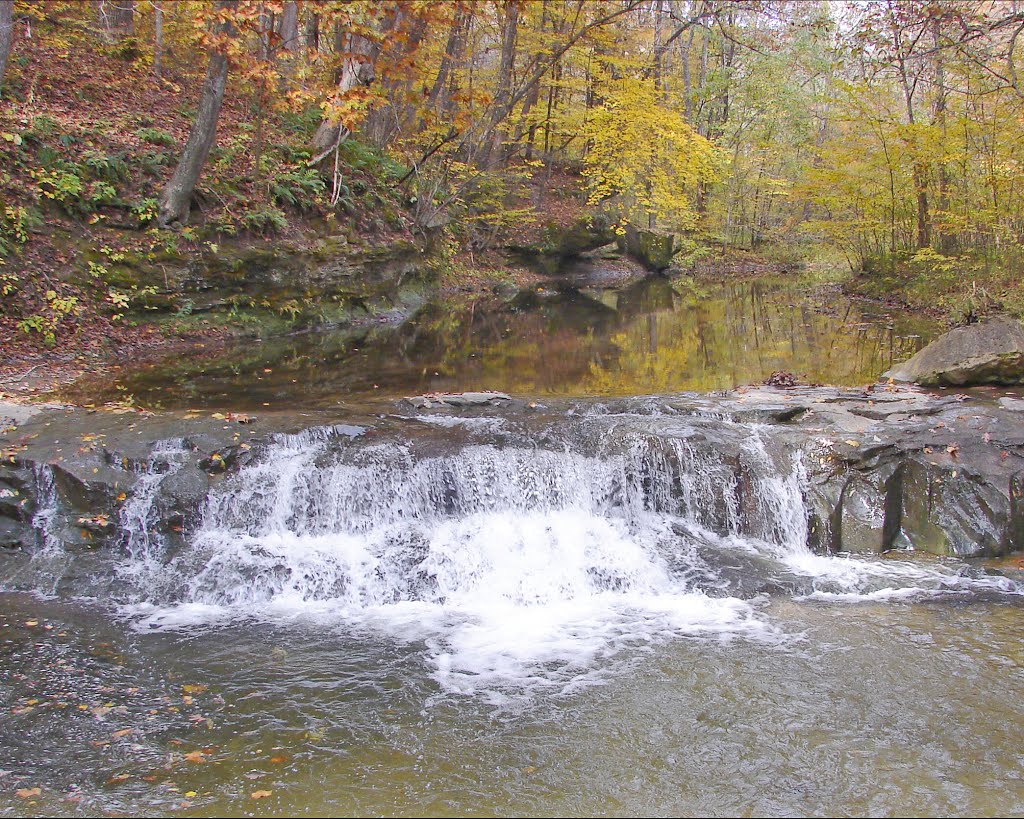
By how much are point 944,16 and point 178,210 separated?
12217 millimetres

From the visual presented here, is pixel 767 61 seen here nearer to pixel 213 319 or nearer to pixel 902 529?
pixel 213 319

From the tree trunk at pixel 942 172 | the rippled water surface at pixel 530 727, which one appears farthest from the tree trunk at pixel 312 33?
the rippled water surface at pixel 530 727

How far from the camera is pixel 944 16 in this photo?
7883mm

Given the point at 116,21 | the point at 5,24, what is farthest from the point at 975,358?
the point at 116,21

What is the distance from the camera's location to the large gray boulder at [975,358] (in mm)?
9398

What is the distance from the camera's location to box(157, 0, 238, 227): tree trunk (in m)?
12.9

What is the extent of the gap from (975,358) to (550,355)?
271 inches

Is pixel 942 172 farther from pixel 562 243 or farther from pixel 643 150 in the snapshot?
pixel 562 243

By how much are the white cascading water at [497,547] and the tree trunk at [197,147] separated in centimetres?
776

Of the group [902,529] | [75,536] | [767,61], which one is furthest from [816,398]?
[767,61]

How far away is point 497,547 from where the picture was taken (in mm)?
7316

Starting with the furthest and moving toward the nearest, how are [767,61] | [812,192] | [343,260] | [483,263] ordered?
[767,61] < [483,263] < [812,192] < [343,260]

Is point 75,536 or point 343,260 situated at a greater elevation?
point 343,260

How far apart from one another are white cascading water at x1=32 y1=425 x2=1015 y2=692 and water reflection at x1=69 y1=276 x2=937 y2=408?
2.35 m
